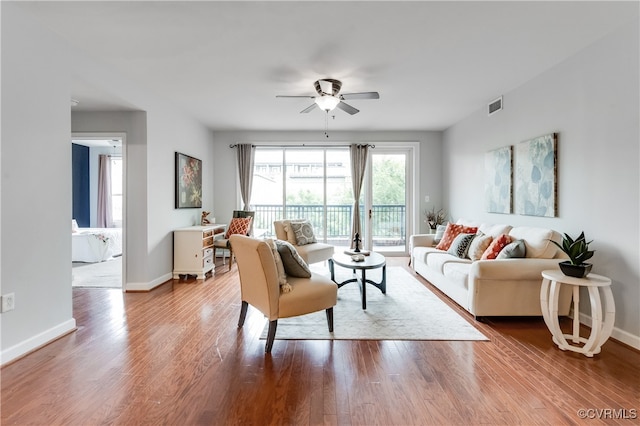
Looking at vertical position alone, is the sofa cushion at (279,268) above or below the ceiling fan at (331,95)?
below

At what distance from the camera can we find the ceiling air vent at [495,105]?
4.19 m

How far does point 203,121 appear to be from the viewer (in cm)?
550

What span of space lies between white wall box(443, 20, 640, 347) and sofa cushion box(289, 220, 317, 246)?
3063 mm

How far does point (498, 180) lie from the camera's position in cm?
420

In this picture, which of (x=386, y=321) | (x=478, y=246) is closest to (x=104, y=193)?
(x=386, y=321)

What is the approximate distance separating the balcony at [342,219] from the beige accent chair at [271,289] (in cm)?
374

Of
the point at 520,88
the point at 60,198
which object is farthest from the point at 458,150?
the point at 60,198

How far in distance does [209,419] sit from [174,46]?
300 centimetres

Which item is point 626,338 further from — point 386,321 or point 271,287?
point 271,287

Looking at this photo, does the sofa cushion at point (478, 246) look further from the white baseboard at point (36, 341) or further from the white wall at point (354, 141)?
the white baseboard at point (36, 341)

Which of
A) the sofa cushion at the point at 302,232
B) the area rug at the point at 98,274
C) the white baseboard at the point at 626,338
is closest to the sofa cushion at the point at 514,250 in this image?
the white baseboard at the point at 626,338

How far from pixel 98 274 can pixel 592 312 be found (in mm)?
6218

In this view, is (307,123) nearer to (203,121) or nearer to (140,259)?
(203,121)

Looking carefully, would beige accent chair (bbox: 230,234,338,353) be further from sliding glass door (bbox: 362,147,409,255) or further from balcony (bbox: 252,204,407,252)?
sliding glass door (bbox: 362,147,409,255)
